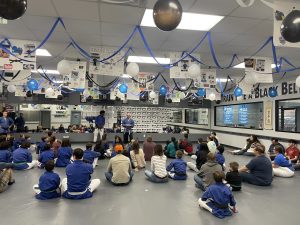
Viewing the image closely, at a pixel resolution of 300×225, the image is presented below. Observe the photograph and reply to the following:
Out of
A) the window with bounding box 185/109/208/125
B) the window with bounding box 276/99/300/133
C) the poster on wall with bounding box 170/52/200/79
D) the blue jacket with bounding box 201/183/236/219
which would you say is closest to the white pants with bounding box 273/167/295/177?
the window with bounding box 276/99/300/133

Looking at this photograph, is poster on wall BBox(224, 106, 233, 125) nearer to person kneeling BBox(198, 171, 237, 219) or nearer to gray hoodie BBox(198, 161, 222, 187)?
gray hoodie BBox(198, 161, 222, 187)

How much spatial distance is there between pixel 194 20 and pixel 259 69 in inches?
124

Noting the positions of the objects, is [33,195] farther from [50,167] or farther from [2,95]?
[2,95]

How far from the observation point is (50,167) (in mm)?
4633

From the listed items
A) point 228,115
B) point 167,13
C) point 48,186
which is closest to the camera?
point 167,13

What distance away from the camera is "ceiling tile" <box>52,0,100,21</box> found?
4.34 metres

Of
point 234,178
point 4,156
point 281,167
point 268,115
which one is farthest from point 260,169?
point 268,115

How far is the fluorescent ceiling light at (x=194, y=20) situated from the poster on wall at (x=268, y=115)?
758 centimetres

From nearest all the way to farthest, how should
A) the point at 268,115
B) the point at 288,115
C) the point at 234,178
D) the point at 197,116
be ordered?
the point at 234,178 → the point at 288,115 → the point at 268,115 → the point at 197,116

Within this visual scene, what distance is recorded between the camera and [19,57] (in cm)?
623

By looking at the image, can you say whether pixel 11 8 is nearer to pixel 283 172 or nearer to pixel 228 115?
pixel 283 172

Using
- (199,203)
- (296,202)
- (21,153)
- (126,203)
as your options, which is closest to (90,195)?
(126,203)

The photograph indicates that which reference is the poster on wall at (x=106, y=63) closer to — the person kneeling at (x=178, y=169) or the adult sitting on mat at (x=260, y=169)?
the person kneeling at (x=178, y=169)

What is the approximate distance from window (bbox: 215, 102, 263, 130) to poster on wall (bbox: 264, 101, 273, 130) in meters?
0.46
